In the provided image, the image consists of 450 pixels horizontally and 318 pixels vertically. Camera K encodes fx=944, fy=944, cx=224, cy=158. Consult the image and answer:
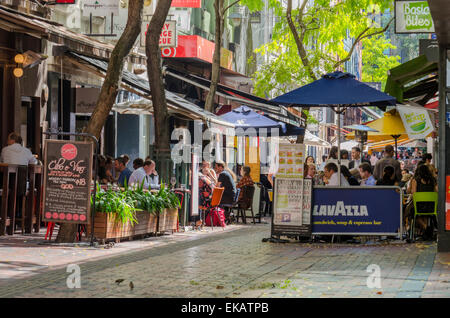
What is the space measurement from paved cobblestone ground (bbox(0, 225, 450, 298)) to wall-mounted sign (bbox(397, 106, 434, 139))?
6.42m

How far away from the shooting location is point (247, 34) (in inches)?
1844

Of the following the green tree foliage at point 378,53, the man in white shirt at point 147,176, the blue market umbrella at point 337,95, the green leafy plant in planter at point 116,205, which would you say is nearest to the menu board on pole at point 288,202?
the blue market umbrella at point 337,95

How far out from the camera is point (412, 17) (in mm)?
17922

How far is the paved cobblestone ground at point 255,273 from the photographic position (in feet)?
31.4

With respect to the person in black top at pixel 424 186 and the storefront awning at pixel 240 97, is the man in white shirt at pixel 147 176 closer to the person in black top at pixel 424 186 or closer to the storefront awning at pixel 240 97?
the person in black top at pixel 424 186

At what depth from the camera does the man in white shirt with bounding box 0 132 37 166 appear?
1733 centimetres

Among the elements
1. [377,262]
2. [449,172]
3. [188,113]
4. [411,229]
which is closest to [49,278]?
[377,262]

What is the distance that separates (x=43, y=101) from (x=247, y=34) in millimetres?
25797

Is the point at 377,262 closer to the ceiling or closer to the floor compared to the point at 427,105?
closer to the floor

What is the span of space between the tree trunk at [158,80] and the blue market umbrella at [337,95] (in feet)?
9.31

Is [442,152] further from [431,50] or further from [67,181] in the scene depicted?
[67,181]

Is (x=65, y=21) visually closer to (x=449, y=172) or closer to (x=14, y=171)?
(x=14, y=171)

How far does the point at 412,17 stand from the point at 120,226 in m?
6.95

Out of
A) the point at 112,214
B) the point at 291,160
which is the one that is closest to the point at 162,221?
the point at 112,214
